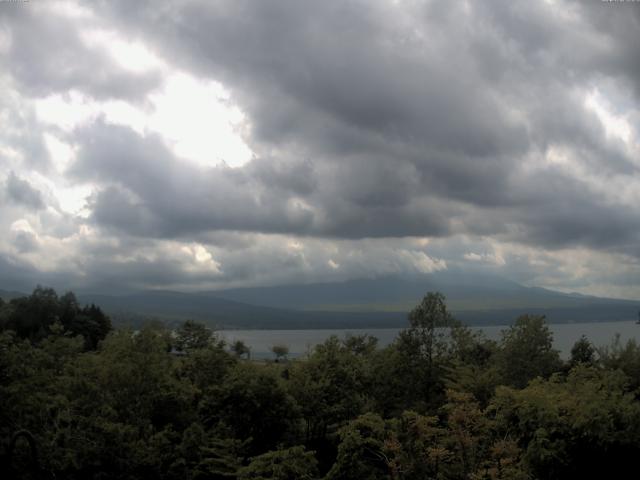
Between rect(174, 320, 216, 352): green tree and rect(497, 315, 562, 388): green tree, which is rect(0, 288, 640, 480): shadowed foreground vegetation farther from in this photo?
rect(174, 320, 216, 352): green tree

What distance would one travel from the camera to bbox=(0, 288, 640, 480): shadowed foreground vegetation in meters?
18.6

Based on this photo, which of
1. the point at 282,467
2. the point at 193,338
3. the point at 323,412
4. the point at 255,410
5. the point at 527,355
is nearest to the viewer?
the point at 282,467

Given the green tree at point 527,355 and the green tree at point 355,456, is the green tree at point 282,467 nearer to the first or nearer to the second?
the green tree at point 355,456

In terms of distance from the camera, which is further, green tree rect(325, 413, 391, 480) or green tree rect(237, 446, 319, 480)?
green tree rect(325, 413, 391, 480)

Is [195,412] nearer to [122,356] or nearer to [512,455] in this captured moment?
[122,356]

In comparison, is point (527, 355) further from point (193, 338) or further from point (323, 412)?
point (193, 338)

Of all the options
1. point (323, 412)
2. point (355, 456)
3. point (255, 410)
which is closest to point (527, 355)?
point (323, 412)

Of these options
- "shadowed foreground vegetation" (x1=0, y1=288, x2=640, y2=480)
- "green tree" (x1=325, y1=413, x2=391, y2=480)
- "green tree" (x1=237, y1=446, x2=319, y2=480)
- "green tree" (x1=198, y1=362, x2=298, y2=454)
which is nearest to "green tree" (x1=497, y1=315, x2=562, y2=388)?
"shadowed foreground vegetation" (x1=0, y1=288, x2=640, y2=480)

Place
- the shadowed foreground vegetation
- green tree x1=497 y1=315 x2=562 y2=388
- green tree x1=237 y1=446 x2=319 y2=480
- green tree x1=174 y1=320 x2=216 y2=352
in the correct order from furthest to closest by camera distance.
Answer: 1. green tree x1=174 y1=320 x2=216 y2=352
2. green tree x1=497 y1=315 x2=562 y2=388
3. the shadowed foreground vegetation
4. green tree x1=237 y1=446 x2=319 y2=480

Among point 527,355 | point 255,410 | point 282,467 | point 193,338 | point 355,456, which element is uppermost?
point 193,338

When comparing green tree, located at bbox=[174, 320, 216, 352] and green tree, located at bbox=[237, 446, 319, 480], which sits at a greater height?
green tree, located at bbox=[174, 320, 216, 352]

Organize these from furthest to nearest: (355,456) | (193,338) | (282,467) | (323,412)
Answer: (193,338) → (323,412) → (355,456) → (282,467)

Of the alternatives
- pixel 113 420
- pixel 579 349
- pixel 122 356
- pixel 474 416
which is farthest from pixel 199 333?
pixel 579 349

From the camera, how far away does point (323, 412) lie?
26.0 meters
